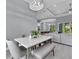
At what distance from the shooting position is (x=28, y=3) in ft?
8.47

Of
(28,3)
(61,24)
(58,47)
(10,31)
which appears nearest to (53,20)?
(61,24)

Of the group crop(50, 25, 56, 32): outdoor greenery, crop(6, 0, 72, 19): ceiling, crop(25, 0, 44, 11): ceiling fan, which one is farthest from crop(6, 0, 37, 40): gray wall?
crop(50, 25, 56, 32): outdoor greenery

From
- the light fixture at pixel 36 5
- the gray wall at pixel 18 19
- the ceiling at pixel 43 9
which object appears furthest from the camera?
the light fixture at pixel 36 5

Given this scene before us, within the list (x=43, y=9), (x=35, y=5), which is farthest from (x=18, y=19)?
(x=43, y=9)

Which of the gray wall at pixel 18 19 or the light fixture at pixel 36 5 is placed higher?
the light fixture at pixel 36 5

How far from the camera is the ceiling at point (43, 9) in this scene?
219 cm

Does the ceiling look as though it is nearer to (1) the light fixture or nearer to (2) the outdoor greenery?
(1) the light fixture

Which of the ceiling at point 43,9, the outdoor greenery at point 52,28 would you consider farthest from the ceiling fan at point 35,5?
the outdoor greenery at point 52,28

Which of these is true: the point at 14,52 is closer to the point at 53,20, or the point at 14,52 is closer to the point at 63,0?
the point at 53,20

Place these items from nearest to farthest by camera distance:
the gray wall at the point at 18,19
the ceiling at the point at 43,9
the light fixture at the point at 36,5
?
the gray wall at the point at 18,19, the ceiling at the point at 43,9, the light fixture at the point at 36,5

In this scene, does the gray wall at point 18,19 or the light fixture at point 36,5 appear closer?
the gray wall at point 18,19

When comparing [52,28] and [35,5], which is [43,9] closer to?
[35,5]

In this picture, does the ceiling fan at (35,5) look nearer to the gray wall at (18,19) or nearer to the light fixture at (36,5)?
the light fixture at (36,5)
